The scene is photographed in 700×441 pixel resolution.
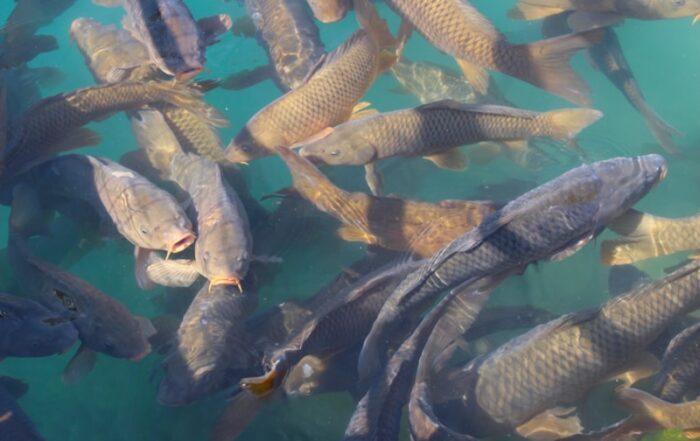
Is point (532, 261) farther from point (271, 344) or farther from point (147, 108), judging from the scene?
point (147, 108)

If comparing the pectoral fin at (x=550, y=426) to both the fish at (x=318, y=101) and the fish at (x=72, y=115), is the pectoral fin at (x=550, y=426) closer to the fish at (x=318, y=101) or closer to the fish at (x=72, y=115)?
the fish at (x=318, y=101)

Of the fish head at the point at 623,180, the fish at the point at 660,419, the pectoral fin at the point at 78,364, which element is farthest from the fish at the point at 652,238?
the pectoral fin at the point at 78,364

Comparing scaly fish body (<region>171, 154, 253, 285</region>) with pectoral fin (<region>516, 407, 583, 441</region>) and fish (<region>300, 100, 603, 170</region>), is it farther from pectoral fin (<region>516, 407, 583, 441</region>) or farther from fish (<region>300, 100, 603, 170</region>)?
pectoral fin (<region>516, 407, 583, 441</region>)

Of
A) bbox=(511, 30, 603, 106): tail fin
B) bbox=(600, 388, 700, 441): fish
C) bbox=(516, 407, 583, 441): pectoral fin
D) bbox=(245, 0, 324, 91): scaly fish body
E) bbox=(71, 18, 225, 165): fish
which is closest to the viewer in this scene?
bbox=(600, 388, 700, 441): fish

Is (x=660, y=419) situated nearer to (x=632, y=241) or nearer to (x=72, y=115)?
(x=632, y=241)

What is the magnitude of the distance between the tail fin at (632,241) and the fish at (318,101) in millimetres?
2538

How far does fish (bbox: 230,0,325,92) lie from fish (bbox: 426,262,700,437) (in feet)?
11.9

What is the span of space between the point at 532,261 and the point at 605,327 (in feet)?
2.16

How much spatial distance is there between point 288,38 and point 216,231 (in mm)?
2923

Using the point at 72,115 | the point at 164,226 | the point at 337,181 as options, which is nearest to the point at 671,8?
the point at 337,181

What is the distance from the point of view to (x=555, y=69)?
4.47 m

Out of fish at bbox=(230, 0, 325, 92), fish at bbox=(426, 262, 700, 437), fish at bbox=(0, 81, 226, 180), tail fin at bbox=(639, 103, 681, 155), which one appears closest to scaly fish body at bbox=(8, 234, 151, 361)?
fish at bbox=(0, 81, 226, 180)

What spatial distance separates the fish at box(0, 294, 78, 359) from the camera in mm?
3838

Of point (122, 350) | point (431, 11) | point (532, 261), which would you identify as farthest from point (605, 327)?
point (122, 350)
